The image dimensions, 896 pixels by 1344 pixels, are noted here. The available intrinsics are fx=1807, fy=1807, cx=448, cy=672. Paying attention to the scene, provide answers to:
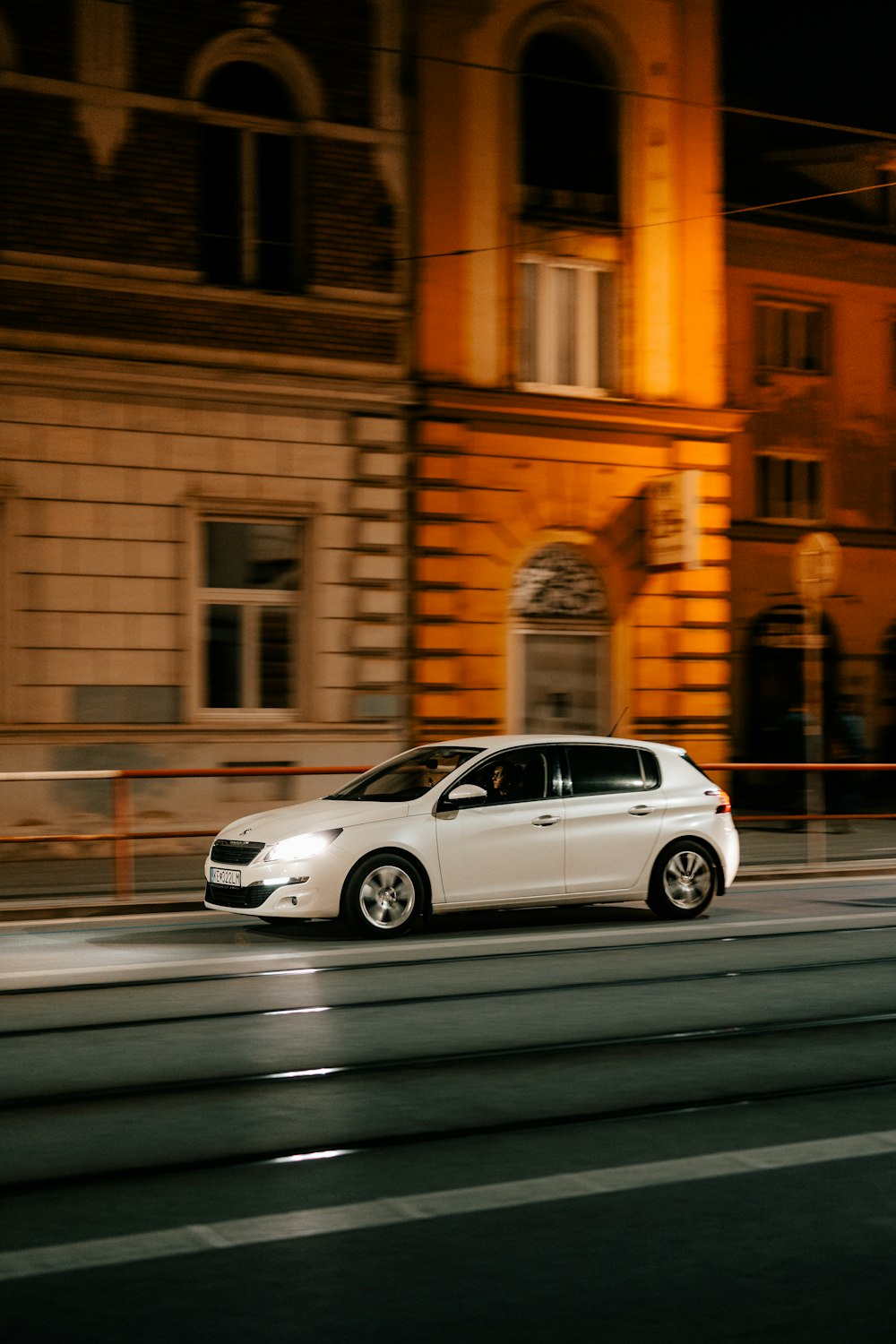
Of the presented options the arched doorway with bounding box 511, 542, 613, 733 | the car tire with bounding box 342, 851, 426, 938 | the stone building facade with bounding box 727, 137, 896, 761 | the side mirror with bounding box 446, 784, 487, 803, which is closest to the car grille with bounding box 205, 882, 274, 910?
the car tire with bounding box 342, 851, 426, 938

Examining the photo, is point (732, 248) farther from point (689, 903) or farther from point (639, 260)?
point (689, 903)

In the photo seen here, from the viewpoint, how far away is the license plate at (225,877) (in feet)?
38.9

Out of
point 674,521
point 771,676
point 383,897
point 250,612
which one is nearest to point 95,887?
point 383,897

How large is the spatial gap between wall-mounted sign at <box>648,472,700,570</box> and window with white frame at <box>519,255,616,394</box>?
4.87 ft

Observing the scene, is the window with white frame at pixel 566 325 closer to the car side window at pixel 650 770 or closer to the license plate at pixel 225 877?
the car side window at pixel 650 770

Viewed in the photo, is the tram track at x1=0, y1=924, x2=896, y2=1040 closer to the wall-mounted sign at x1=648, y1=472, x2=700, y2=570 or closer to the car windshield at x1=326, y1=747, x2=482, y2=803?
the car windshield at x1=326, y1=747, x2=482, y2=803

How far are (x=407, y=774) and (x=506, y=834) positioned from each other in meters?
1.16

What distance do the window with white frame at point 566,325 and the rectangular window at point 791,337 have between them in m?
9.74

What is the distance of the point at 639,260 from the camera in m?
22.2

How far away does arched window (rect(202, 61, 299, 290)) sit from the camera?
19.7 m

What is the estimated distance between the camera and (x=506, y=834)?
12.2m

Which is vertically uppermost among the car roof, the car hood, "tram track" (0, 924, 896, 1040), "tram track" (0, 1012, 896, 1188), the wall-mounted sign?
the wall-mounted sign

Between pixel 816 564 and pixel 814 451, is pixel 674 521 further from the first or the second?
pixel 814 451

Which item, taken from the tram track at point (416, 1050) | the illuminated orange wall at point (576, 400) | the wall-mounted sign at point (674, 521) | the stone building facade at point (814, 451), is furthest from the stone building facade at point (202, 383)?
the stone building facade at point (814, 451)
